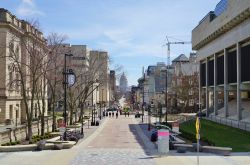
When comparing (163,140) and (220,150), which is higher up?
(163,140)

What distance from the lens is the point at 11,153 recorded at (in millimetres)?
30562

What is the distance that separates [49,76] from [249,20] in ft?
81.3

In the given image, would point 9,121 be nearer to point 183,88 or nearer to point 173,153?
point 173,153

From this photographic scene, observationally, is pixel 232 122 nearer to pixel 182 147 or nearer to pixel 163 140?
pixel 182 147

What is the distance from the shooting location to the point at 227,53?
6881 cm

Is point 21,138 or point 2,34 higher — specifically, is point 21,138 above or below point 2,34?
below

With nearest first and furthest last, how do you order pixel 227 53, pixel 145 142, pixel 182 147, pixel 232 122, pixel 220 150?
pixel 220 150 → pixel 182 147 → pixel 145 142 → pixel 232 122 → pixel 227 53

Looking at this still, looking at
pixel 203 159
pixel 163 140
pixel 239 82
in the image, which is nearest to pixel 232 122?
pixel 239 82

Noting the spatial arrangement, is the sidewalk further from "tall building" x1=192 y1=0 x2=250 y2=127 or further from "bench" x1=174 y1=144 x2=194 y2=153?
"tall building" x1=192 y1=0 x2=250 y2=127

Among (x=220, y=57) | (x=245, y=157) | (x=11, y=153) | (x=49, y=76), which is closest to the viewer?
(x=245, y=157)

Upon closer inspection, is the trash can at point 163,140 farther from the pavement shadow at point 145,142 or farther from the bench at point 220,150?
the bench at point 220,150

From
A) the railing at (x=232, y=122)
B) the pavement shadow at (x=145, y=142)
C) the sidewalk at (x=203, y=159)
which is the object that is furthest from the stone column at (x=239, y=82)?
the sidewalk at (x=203, y=159)

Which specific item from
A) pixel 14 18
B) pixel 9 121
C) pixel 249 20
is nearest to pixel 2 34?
pixel 14 18

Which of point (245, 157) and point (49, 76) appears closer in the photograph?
point (245, 157)
